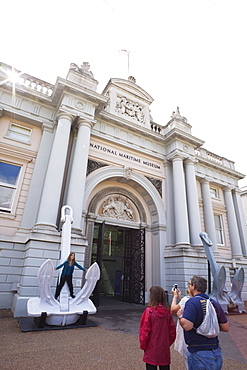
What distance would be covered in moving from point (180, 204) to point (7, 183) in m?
8.58

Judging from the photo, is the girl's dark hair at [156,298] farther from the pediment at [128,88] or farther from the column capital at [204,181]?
the column capital at [204,181]

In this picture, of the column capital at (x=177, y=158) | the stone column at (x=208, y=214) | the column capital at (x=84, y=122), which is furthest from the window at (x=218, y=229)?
the column capital at (x=84, y=122)

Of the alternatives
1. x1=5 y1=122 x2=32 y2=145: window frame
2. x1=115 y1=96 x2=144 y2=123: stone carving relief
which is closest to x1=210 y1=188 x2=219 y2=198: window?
x1=115 y1=96 x2=144 y2=123: stone carving relief

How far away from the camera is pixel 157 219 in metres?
12.2

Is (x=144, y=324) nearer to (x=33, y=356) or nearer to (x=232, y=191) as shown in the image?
(x=33, y=356)

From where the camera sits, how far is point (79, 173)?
9.16m

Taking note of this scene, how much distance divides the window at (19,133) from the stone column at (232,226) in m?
14.7

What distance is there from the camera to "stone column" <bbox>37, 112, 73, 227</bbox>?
797cm

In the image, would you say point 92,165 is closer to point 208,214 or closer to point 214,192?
point 208,214

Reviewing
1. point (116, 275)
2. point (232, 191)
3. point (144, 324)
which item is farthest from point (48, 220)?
point (232, 191)

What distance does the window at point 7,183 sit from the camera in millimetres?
8766

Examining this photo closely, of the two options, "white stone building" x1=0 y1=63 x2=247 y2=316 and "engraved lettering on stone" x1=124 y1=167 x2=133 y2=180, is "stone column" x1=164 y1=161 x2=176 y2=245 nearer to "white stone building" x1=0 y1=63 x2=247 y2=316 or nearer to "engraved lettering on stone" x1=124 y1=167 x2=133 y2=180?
"white stone building" x1=0 y1=63 x2=247 y2=316

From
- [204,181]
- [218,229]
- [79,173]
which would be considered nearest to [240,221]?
[218,229]

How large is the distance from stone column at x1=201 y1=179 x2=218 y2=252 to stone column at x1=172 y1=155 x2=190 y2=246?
150 inches
